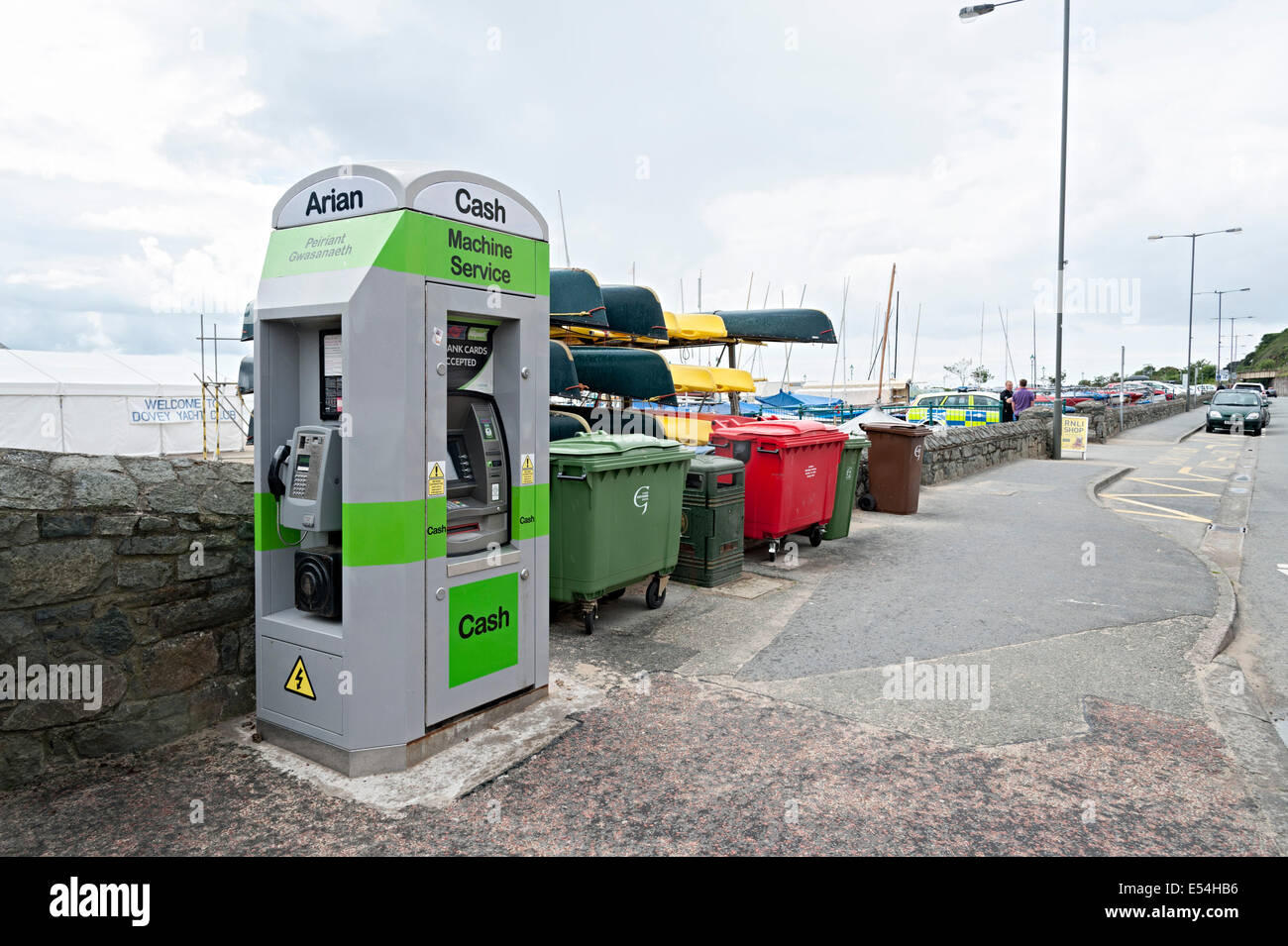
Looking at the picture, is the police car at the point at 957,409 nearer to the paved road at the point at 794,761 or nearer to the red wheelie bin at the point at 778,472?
the red wheelie bin at the point at 778,472

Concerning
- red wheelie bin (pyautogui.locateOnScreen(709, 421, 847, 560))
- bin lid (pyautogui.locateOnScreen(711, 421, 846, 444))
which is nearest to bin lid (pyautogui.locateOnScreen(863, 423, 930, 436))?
bin lid (pyautogui.locateOnScreen(711, 421, 846, 444))

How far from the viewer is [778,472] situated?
813cm

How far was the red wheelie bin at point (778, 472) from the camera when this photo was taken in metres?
8.16

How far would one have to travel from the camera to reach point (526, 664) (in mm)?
4461

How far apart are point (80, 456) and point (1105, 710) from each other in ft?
17.9

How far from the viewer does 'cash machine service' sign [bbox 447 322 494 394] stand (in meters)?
4.19

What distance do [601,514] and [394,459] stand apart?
2.26 m

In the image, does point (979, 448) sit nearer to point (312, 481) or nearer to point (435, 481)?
point (435, 481)

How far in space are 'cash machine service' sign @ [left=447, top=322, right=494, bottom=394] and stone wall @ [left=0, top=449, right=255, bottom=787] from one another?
124 centimetres

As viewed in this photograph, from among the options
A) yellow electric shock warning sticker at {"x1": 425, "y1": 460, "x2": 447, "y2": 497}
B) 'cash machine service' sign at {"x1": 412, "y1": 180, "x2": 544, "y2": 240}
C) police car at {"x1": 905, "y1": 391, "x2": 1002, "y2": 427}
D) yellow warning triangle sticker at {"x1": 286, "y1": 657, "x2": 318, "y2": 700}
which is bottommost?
yellow warning triangle sticker at {"x1": 286, "y1": 657, "x2": 318, "y2": 700}

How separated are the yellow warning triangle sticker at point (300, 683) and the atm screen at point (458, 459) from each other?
45.5 inches

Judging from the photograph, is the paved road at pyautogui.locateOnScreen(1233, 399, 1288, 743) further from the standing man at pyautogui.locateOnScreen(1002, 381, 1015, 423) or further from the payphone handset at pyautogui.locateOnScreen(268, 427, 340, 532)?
the standing man at pyautogui.locateOnScreen(1002, 381, 1015, 423)

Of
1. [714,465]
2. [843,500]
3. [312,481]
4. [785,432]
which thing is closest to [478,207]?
[312,481]
